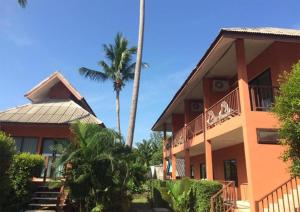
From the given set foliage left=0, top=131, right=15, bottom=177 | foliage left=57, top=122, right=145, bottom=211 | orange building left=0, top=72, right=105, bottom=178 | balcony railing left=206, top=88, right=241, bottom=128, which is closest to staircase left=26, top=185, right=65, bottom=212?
foliage left=57, top=122, right=145, bottom=211

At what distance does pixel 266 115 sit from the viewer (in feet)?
34.2

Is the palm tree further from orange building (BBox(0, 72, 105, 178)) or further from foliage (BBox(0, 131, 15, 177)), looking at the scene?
foliage (BBox(0, 131, 15, 177))

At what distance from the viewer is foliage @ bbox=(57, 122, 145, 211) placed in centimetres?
1185

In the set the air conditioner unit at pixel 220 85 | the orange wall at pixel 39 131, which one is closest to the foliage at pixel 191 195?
the air conditioner unit at pixel 220 85

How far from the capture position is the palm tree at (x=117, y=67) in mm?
29703

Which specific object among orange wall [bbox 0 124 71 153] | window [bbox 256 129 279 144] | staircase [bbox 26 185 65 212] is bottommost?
staircase [bbox 26 185 65 212]

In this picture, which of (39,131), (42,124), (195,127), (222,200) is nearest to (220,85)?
(195,127)

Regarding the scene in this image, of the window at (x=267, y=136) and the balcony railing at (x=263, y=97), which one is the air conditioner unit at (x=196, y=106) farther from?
the window at (x=267, y=136)

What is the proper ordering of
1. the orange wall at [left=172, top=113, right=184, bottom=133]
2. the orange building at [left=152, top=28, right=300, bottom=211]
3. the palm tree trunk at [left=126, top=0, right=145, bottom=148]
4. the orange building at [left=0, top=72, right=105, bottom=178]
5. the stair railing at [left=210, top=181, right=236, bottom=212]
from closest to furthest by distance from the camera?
the orange building at [left=152, top=28, right=300, bottom=211] → the stair railing at [left=210, top=181, right=236, bottom=212] → the palm tree trunk at [left=126, top=0, right=145, bottom=148] → the orange building at [left=0, top=72, right=105, bottom=178] → the orange wall at [left=172, top=113, right=184, bottom=133]

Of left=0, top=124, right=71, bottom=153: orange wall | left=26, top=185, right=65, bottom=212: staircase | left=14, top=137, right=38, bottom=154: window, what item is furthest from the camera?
left=14, top=137, right=38, bottom=154: window

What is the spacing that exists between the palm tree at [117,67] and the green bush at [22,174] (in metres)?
16.2

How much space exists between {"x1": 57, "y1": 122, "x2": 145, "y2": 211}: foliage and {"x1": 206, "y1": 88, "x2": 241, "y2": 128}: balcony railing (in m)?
4.51

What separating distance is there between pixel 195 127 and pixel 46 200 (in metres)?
8.83

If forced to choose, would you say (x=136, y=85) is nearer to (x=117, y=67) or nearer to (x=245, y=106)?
(x=245, y=106)
